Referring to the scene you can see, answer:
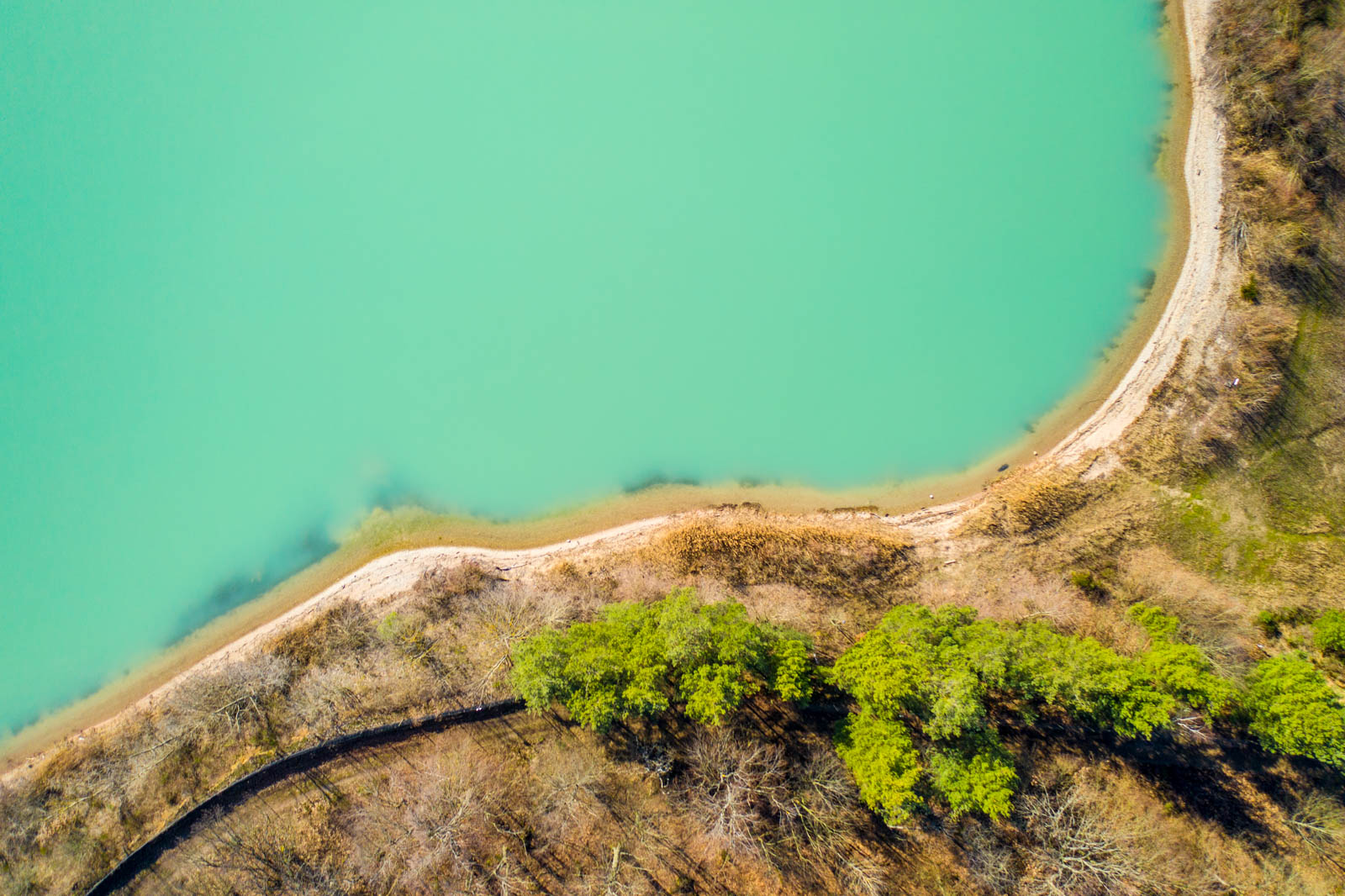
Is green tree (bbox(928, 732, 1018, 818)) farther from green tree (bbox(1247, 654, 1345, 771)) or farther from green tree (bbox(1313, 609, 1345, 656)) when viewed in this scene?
green tree (bbox(1313, 609, 1345, 656))

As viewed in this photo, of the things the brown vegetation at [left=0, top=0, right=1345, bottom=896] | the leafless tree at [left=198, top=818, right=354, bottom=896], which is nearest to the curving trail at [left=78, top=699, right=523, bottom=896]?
the brown vegetation at [left=0, top=0, right=1345, bottom=896]

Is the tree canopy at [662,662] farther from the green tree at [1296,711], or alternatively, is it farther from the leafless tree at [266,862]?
the green tree at [1296,711]

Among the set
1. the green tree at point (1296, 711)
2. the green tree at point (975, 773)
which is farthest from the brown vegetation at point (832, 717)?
the green tree at point (975, 773)

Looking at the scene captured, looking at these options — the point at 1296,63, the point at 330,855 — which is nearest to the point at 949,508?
the point at 1296,63

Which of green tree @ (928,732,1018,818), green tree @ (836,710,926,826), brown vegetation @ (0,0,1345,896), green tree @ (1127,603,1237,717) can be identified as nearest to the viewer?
green tree @ (928,732,1018,818)

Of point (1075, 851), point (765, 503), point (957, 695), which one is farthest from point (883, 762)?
point (765, 503)

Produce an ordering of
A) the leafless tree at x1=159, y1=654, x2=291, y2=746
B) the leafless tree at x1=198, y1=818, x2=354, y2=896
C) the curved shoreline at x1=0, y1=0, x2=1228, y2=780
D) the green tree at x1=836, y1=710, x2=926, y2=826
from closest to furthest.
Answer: the green tree at x1=836, y1=710, x2=926, y2=826 → the leafless tree at x1=198, y1=818, x2=354, y2=896 → the leafless tree at x1=159, y1=654, x2=291, y2=746 → the curved shoreline at x1=0, y1=0, x2=1228, y2=780
